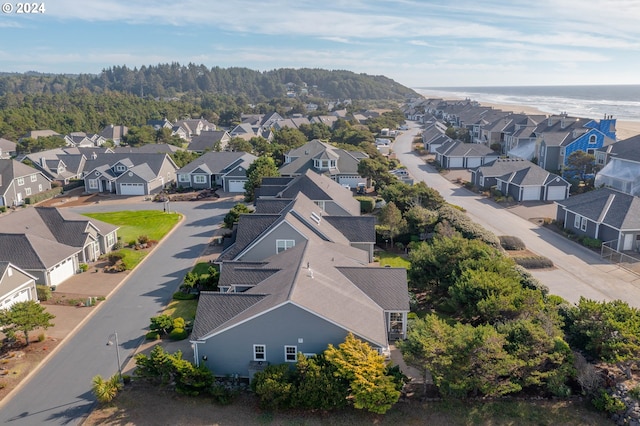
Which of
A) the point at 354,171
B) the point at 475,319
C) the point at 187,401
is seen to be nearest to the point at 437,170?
the point at 354,171

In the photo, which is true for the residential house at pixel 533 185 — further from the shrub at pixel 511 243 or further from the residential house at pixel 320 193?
the residential house at pixel 320 193

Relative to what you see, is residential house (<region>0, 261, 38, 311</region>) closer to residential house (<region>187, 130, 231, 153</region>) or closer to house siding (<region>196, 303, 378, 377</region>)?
house siding (<region>196, 303, 378, 377</region>)

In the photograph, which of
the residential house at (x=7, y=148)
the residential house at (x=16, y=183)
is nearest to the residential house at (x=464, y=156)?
the residential house at (x=16, y=183)

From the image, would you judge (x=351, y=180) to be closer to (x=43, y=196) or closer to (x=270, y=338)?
(x=43, y=196)

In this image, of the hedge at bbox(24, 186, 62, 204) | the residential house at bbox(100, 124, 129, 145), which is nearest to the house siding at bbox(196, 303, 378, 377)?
the hedge at bbox(24, 186, 62, 204)

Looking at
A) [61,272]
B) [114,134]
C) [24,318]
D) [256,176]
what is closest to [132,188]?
[256,176]
